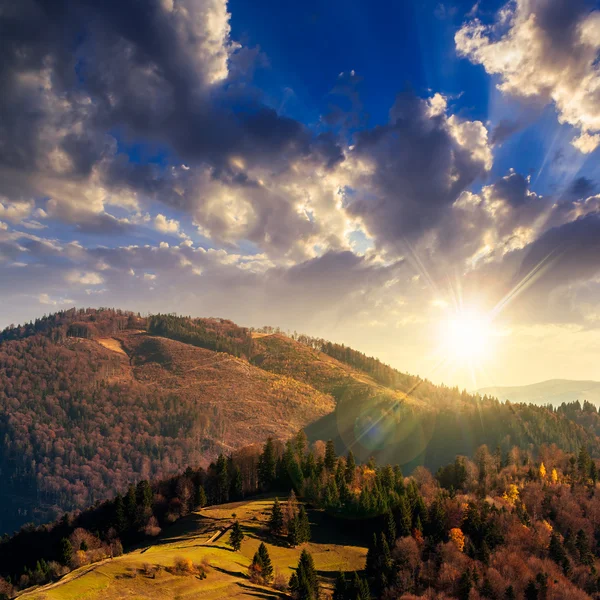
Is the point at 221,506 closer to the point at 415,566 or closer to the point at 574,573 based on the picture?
the point at 415,566

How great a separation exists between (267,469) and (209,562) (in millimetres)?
61565


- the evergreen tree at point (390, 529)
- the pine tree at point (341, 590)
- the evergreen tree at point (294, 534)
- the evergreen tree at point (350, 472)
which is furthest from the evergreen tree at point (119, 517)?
the evergreen tree at point (390, 529)

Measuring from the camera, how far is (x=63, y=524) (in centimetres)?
13875

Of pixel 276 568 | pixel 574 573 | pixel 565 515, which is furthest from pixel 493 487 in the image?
pixel 276 568

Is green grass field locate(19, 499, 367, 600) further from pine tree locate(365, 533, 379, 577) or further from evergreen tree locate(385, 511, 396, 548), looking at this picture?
evergreen tree locate(385, 511, 396, 548)

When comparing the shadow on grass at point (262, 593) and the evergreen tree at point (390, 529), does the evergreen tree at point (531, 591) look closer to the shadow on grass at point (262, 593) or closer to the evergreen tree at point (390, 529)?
the evergreen tree at point (390, 529)

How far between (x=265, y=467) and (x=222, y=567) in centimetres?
6228

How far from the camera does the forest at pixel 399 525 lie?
9744 centimetres

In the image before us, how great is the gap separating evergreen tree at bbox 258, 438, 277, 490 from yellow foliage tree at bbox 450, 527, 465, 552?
190 feet

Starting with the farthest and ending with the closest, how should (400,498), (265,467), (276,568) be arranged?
1. (265,467)
2. (400,498)
3. (276,568)

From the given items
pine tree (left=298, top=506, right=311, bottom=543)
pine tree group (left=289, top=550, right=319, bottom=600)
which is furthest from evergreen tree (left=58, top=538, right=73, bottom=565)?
pine tree group (left=289, top=550, right=319, bottom=600)

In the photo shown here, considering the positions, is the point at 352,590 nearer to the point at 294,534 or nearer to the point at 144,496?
the point at 294,534

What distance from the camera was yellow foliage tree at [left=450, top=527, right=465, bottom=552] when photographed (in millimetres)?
107156

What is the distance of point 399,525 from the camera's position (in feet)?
372
